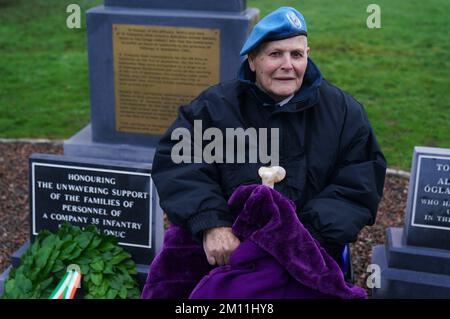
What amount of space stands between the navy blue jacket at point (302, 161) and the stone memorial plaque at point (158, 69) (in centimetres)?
274

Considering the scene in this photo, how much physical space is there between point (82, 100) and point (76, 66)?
5.36 ft

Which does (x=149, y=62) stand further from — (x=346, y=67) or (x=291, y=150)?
(x=346, y=67)

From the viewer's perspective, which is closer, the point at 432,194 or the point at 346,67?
the point at 432,194

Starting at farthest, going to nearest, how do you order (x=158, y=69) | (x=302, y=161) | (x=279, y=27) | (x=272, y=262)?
(x=158, y=69) → (x=302, y=161) → (x=279, y=27) → (x=272, y=262)

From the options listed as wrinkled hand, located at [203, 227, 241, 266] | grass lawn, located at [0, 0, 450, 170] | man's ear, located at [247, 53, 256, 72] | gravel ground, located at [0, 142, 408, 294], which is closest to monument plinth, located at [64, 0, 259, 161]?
gravel ground, located at [0, 142, 408, 294]

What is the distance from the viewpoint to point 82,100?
30.4ft

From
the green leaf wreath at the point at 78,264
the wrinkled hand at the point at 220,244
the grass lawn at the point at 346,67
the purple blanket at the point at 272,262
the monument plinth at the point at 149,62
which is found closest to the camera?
the purple blanket at the point at 272,262

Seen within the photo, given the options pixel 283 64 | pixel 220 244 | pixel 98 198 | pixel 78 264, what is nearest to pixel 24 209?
pixel 98 198

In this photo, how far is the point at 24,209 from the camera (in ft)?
20.2

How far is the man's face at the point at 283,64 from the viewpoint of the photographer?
3.07 meters

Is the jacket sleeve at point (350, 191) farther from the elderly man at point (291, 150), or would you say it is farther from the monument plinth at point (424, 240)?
the monument plinth at point (424, 240)

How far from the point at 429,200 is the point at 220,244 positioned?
6.91 ft

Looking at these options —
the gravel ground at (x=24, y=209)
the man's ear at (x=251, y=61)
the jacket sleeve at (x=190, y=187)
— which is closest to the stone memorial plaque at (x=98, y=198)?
the gravel ground at (x=24, y=209)

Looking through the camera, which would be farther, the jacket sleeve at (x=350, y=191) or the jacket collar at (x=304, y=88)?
the jacket collar at (x=304, y=88)
